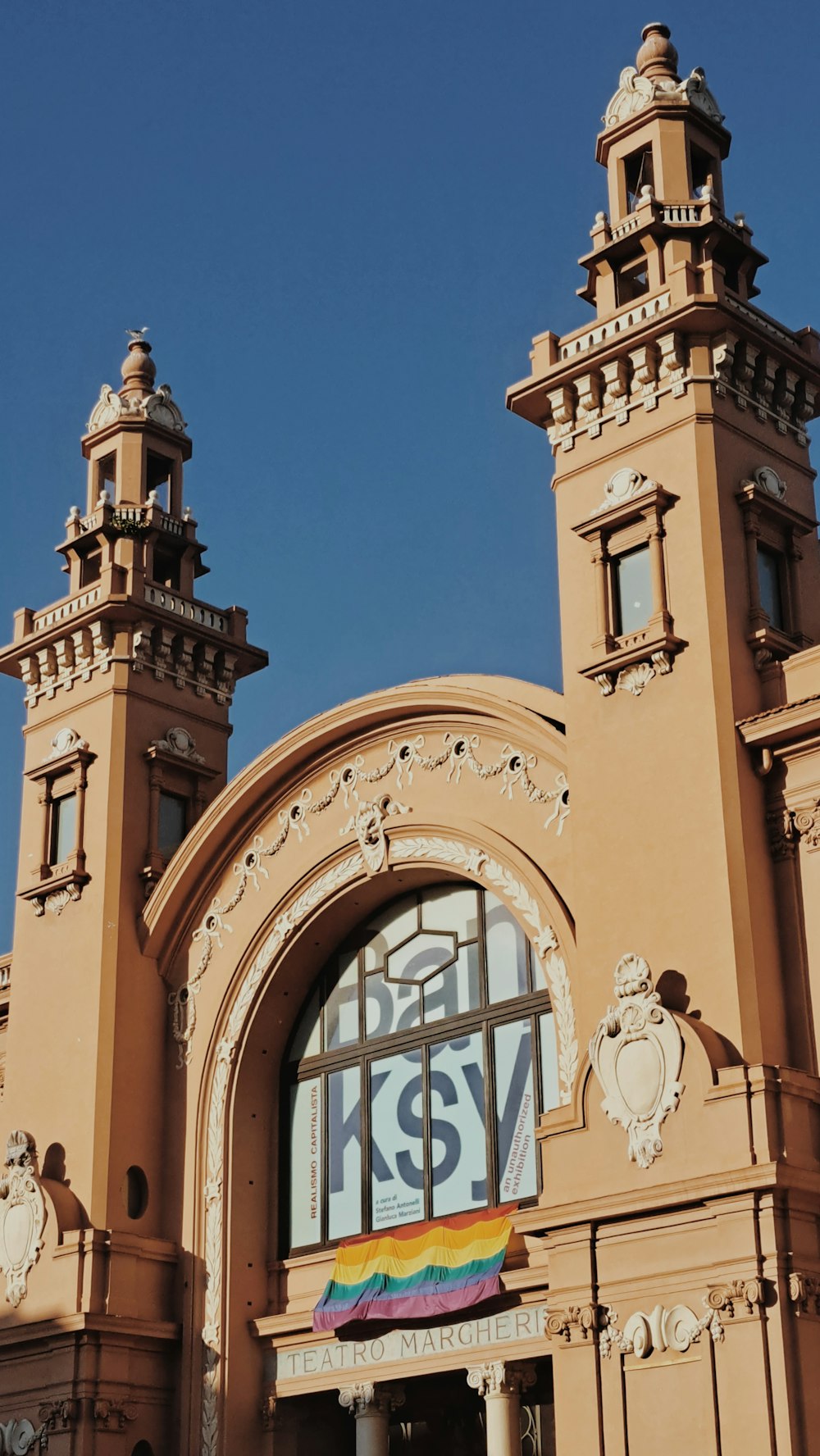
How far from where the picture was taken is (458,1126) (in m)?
26.0

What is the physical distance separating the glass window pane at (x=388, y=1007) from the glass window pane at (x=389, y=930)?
0.27 m

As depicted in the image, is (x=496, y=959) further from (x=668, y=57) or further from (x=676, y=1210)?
(x=668, y=57)

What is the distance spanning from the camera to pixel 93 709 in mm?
31297

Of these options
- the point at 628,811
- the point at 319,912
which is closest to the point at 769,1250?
the point at 628,811

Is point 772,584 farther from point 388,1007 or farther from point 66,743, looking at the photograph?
point 66,743

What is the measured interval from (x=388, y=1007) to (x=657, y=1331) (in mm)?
8141

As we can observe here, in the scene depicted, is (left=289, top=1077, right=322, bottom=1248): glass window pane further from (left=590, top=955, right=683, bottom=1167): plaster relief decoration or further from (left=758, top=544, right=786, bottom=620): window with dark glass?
(left=758, top=544, right=786, bottom=620): window with dark glass

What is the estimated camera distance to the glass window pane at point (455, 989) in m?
26.5

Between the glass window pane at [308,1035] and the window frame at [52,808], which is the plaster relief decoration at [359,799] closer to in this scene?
the glass window pane at [308,1035]

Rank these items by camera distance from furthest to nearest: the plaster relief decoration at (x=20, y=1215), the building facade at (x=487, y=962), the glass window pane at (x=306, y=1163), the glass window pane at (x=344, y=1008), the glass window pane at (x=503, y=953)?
the glass window pane at (x=344, y=1008) → the plaster relief decoration at (x=20, y=1215) → the glass window pane at (x=306, y=1163) → the glass window pane at (x=503, y=953) → the building facade at (x=487, y=962)

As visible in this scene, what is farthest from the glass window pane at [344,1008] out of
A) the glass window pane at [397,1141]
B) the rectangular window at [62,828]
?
the rectangular window at [62,828]

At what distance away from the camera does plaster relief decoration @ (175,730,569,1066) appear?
83.9ft

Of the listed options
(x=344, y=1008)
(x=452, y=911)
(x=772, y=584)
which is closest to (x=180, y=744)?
(x=344, y=1008)

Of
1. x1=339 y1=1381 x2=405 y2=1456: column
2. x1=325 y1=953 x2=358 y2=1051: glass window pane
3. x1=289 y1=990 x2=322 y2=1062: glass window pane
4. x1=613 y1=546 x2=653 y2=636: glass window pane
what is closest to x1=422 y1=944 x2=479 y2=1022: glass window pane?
x1=325 y1=953 x2=358 y2=1051: glass window pane
